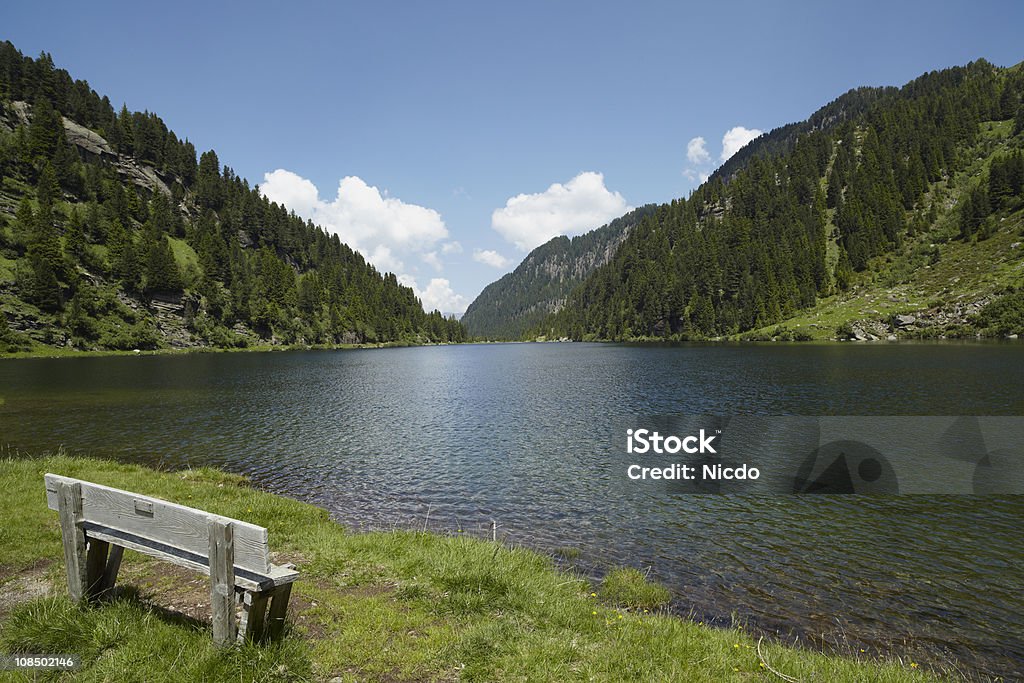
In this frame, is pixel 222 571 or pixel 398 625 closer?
pixel 222 571

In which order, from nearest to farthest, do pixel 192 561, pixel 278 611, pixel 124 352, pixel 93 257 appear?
pixel 192 561 < pixel 278 611 < pixel 124 352 < pixel 93 257

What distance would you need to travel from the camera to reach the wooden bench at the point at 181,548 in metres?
6.41

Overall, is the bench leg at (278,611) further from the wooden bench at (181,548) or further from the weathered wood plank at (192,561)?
the weathered wood plank at (192,561)

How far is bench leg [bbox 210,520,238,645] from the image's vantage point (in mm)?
6371

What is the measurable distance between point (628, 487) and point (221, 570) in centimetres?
2045

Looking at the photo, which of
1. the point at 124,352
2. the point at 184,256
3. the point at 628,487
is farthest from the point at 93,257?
the point at 628,487

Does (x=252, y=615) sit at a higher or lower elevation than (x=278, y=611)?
higher

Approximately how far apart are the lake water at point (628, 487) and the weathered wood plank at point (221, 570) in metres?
11.4

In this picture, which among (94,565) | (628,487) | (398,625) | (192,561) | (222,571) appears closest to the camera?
(222,571)

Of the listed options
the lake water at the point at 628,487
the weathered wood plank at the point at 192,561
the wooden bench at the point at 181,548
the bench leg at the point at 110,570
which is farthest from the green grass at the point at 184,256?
the weathered wood plank at the point at 192,561

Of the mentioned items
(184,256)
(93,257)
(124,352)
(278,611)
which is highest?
(184,256)

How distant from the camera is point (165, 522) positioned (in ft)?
23.1

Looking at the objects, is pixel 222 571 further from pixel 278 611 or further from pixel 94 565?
pixel 94 565

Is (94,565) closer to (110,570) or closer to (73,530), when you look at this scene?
(110,570)
